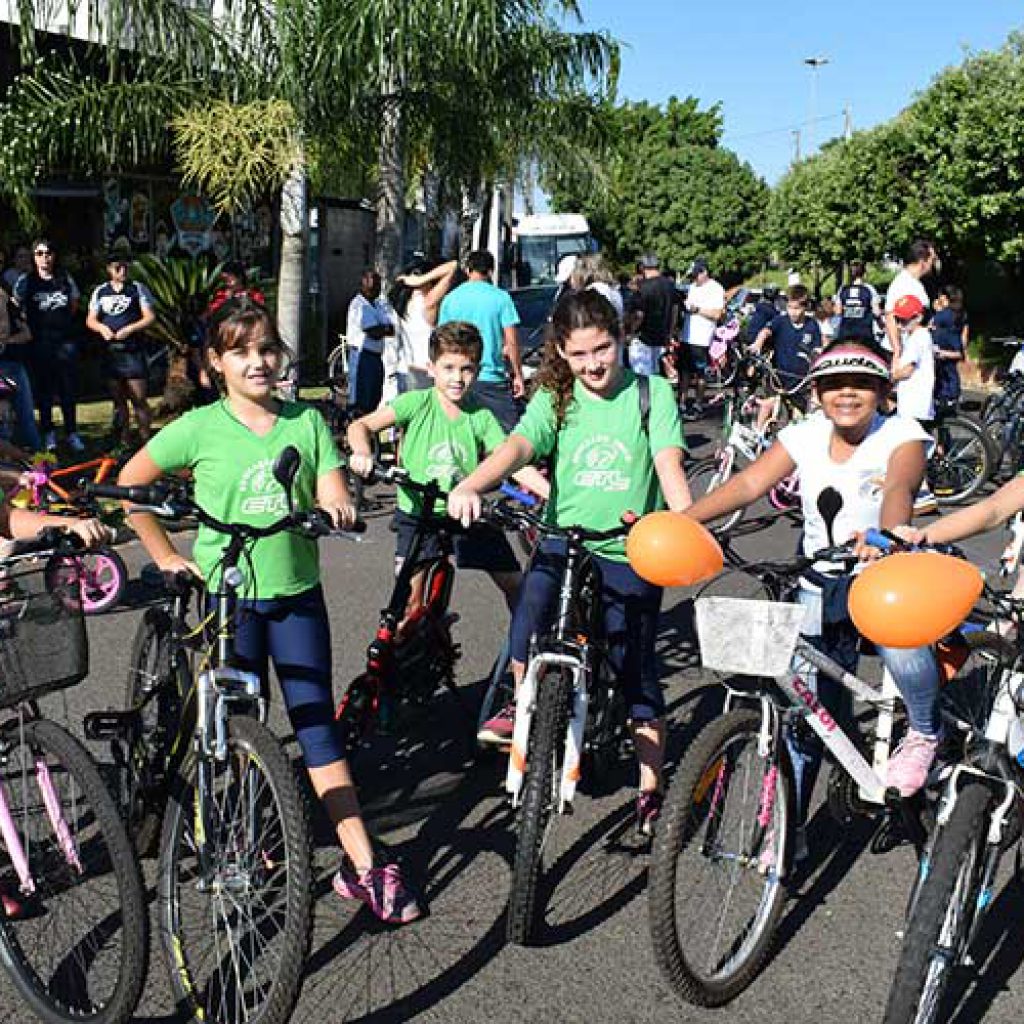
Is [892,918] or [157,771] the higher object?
[157,771]

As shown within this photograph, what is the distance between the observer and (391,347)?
12.1 metres

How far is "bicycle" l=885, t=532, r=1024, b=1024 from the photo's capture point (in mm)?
2994

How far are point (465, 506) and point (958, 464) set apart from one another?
8.67 m

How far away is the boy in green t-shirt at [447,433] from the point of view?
5414 millimetres

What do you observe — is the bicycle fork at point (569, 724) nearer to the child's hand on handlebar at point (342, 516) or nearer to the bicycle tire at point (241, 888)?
the child's hand on handlebar at point (342, 516)

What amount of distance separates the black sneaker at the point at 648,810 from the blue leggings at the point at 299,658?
120 centimetres

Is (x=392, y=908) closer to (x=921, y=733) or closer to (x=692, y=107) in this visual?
(x=921, y=733)

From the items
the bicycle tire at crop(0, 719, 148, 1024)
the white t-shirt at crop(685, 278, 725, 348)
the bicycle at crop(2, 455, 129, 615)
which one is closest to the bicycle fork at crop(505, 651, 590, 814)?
the bicycle tire at crop(0, 719, 148, 1024)

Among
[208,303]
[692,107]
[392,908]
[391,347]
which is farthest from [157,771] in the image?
[692,107]

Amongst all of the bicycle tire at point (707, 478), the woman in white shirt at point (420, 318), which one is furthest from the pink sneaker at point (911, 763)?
the woman in white shirt at point (420, 318)

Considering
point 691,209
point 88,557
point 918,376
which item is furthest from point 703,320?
point 691,209

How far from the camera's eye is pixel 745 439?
9898 millimetres

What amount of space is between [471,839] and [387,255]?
11462 mm

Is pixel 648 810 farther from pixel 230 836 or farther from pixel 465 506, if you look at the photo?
pixel 230 836
